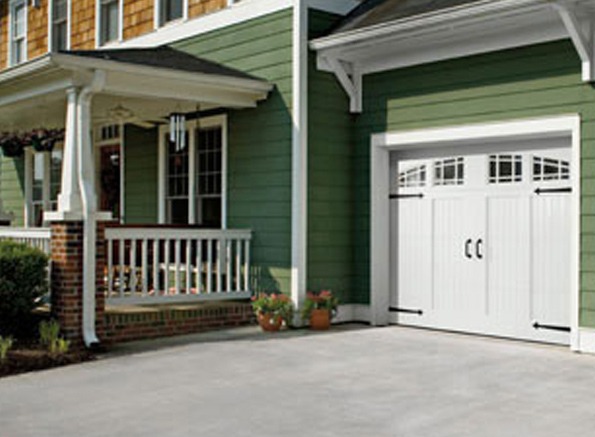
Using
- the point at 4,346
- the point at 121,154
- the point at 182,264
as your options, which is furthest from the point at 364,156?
the point at 4,346

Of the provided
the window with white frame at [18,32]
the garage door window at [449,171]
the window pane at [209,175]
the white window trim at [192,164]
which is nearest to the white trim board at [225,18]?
the white window trim at [192,164]

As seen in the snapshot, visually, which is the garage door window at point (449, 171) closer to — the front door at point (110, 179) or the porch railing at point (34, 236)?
the porch railing at point (34, 236)

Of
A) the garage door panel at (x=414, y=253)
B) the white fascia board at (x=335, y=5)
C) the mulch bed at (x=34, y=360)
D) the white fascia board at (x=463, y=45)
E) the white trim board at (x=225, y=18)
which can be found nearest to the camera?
the mulch bed at (x=34, y=360)

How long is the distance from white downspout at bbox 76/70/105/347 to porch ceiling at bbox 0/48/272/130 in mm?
118

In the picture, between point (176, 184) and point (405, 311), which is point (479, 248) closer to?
point (405, 311)

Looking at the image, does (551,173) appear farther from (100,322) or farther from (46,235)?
(46,235)

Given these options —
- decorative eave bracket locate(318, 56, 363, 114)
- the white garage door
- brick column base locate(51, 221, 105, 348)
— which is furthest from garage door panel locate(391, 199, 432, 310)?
brick column base locate(51, 221, 105, 348)

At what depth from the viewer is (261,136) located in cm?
1018

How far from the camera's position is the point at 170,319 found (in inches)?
362

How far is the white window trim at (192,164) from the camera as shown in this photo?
1070cm

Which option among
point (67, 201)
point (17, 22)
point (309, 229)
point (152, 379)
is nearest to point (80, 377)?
point (152, 379)

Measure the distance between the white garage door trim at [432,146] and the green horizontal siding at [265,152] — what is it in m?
1.09

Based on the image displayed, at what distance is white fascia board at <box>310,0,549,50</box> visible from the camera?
769 cm

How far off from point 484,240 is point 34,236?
516 cm
